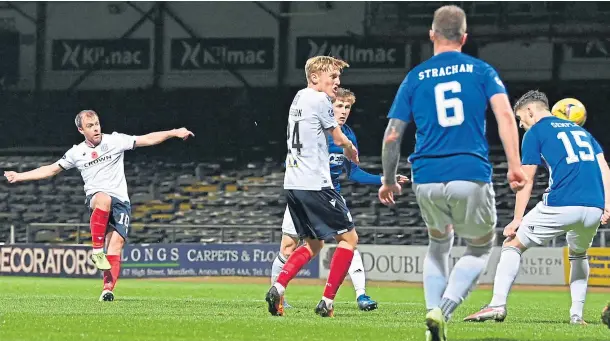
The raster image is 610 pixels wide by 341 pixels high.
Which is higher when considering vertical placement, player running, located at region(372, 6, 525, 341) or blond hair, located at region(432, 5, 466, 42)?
blond hair, located at region(432, 5, 466, 42)

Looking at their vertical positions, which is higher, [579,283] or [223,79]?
[223,79]

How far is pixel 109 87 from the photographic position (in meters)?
36.2

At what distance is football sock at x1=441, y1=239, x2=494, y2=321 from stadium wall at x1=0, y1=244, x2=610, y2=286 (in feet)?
55.6

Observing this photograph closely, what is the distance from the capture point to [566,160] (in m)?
9.99

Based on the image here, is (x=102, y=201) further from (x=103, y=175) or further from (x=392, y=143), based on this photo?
(x=392, y=143)

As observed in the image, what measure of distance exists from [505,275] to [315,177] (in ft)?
6.00

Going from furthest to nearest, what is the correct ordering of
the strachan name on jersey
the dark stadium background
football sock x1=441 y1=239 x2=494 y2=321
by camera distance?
the dark stadium background → football sock x1=441 y1=239 x2=494 y2=321 → the strachan name on jersey

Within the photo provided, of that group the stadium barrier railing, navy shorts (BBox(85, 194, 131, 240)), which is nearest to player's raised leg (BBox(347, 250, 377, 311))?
navy shorts (BBox(85, 194, 131, 240))

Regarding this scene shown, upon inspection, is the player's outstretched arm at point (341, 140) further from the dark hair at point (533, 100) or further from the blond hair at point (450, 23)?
the blond hair at point (450, 23)

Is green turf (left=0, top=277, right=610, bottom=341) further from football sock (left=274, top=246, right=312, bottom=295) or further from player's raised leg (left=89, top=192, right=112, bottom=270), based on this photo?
player's raised leg (left=89, top=192, right=112, bottom=270)

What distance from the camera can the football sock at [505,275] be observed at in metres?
10.1

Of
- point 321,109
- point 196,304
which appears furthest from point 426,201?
point 196,304

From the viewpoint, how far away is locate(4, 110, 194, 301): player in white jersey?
44.5 feet

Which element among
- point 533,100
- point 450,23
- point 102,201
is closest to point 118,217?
point 102,201
